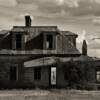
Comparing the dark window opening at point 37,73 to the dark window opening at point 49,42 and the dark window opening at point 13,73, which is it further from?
A: the dark window opening at point 49,42

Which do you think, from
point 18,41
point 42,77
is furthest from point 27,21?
point 42,77

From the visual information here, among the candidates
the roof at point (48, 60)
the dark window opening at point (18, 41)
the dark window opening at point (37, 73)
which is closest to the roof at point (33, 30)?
the dark window opening at point (18, 41)

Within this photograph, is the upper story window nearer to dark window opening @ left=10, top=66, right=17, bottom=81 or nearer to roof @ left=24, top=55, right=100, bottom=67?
roof @ left=24, top=55, right=100, bottom=67

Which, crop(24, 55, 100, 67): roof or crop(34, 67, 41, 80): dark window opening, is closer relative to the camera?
crop(24, 55, 100, 67): roof

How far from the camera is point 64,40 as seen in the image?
32.6 metres

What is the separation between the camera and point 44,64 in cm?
2933

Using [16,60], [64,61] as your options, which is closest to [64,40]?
[64,61]

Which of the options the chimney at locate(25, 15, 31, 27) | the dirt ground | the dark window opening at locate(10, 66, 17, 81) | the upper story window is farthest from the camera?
the chimney at locate(25, 15, 31, 27)

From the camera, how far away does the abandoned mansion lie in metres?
29.9

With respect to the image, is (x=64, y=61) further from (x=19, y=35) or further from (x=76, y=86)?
(x=19, y=35)

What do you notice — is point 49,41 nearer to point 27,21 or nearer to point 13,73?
point 27,21

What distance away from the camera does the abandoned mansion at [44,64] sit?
2994 centimetres

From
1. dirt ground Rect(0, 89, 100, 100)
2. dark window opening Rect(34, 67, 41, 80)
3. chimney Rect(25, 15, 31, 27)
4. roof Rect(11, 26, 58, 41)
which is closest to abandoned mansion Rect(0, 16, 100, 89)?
dark window opening Rect(34, 67, 41, 80)

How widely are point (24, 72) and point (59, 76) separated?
3296 mm
